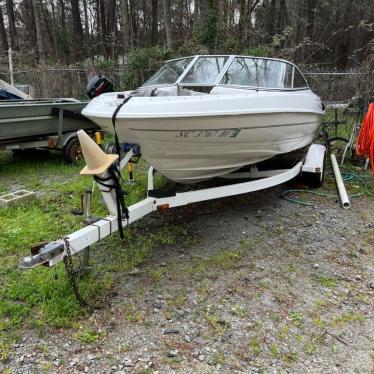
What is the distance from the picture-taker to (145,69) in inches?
402

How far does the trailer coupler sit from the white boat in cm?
100

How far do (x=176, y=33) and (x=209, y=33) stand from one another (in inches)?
224

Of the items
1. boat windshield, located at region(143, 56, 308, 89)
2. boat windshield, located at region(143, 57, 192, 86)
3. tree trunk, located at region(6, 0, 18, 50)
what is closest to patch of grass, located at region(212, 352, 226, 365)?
boat windshield, located at region(143, 56, 308, 89)

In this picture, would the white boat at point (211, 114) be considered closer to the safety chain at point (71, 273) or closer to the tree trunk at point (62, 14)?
the safety chain at point (71, 273)

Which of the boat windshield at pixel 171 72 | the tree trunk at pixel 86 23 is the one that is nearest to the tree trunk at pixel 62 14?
the tree trunk at pixel 86 23

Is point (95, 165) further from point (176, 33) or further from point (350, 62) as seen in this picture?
point (350, 62)

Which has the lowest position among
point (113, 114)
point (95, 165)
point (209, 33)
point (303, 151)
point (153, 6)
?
point (303, 151)

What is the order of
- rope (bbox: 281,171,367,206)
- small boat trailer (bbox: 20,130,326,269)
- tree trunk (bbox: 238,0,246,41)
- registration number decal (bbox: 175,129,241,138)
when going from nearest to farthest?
small boat trailer (bbox: 20,130,326,269) → registration number decal (bbox: 175,129,241,138) → rope (bbox: 281,171,367,206) → tree trunk (bbox: 238,0,246,41)

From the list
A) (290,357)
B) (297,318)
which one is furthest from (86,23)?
(290,357)

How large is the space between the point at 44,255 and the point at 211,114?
4.99ft

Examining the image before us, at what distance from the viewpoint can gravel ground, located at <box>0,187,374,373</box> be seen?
2.03 m

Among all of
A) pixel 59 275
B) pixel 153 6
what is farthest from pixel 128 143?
pixel 153 6

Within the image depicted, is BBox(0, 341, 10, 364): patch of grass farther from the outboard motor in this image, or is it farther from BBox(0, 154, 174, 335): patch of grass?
the outboard motor

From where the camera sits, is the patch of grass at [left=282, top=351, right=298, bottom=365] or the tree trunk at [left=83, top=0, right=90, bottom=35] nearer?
the patch of grass at [left=282, top=351, right=298, bottom=365]
